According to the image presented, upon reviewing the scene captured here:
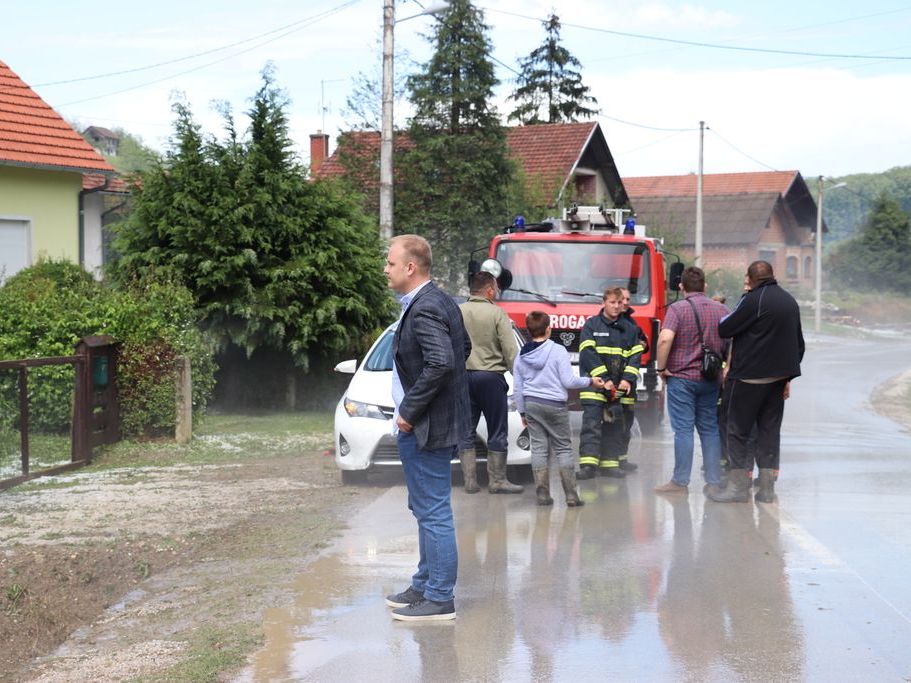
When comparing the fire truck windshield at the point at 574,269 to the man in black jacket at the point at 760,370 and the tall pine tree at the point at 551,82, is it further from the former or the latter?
the tall pine tree at the point at 551,82

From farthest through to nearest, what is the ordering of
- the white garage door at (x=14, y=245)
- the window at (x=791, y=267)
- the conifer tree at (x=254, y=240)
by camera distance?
1. the window at (x=791, y=267)
2. the white garage door at (x=14, y=245)
3. the conifer tree at (x=254, y=240)

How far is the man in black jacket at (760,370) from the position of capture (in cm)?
897

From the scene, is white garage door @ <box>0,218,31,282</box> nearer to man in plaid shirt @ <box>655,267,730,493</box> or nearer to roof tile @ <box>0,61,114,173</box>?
roof tile @ <box>0,61,114,173</box>

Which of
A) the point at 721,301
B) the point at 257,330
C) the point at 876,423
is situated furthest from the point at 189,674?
the point at 876,423

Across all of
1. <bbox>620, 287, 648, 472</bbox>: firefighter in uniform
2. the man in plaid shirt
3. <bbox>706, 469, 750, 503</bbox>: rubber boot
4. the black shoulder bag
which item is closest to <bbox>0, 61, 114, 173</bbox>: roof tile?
<bbox>620, 287, 648, 472</bbox>: firefighter in uniform

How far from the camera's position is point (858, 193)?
108812mm

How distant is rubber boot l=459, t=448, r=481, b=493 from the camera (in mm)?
9539

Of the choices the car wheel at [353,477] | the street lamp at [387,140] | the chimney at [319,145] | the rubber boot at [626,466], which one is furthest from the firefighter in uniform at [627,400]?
the chimney at [319,145]

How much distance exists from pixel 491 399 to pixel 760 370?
209cm

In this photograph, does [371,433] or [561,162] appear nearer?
[371,433]

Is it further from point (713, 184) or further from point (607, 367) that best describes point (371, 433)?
point (713, 184)

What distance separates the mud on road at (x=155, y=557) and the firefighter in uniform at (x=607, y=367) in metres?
2.05

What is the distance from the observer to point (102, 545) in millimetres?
7656

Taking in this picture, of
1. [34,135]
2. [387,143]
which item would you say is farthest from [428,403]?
[34,135]
